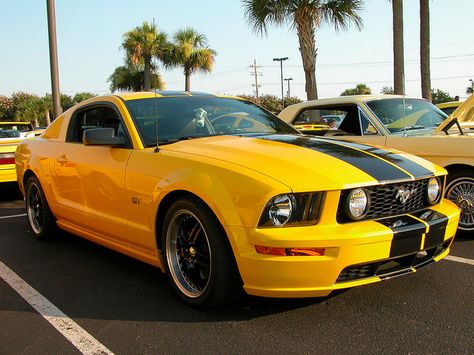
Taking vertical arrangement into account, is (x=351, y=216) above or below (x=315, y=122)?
below

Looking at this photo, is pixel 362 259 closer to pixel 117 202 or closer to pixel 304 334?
pixel 304 334

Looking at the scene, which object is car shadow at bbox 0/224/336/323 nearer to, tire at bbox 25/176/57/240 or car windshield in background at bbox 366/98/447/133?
tire at bbox 25/176/57/240

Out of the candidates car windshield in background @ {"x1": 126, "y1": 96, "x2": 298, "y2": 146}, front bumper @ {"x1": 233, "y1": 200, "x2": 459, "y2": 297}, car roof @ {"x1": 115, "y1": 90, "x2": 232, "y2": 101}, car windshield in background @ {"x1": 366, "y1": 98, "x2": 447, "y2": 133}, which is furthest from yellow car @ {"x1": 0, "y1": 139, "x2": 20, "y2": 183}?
front bumper @ {"x1": 233, "y1": 200, "x2": 459, "y2": 297}

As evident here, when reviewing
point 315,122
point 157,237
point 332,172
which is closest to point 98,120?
point 157,237

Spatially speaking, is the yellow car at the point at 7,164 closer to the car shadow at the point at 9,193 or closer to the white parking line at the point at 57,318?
the car shadow at the point at 9,193

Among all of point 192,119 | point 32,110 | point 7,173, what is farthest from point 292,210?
point 32,110

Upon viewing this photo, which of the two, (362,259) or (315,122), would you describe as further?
(315,122)

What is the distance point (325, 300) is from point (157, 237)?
129cm

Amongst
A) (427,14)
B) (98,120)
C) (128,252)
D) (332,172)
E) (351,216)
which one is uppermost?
(427,14)

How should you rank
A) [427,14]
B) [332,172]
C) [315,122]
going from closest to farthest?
[332,172], [315,122], [427,14]

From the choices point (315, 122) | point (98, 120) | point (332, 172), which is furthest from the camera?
point (315, 122)

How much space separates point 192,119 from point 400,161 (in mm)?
1740

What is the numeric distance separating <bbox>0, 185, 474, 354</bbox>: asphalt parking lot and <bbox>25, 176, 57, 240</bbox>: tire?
3.52 ft

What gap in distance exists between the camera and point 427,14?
1339cm
